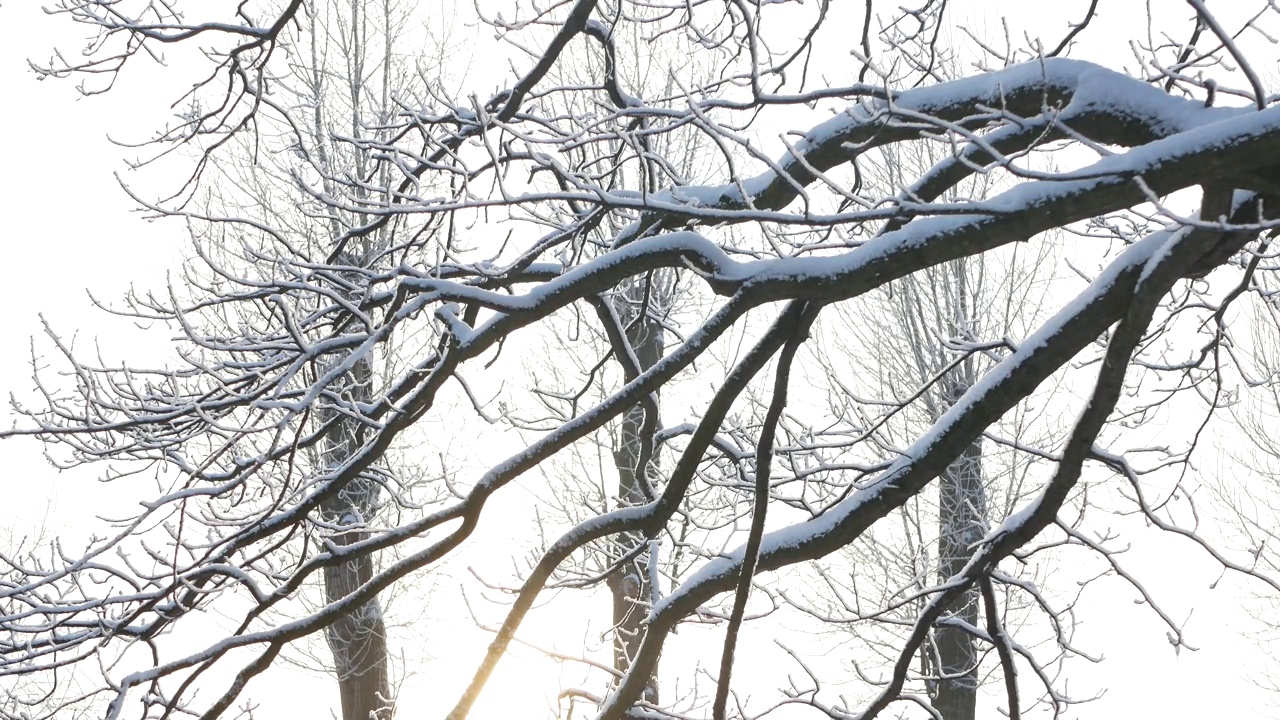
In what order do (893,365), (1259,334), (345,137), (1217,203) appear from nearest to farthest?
(1217,203) < (345,137) < (893,365) < (1259,334)

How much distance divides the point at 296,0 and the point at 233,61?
56 centimetres

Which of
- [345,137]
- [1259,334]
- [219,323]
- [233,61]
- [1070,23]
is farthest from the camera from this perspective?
[1259,334]

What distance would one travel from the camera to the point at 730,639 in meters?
3.03

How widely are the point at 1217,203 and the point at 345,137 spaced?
296 centimetres

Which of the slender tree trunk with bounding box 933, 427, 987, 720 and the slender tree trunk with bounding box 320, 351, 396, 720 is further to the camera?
the slender tree trunk with bounding box 320, 351, 396, 720

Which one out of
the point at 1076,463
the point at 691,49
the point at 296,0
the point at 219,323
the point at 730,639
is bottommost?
the point at 730,639

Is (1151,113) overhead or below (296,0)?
below

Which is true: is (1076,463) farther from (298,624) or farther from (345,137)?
(345,137)

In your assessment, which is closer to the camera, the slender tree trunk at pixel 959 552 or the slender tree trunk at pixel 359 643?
the slender tree trunk at pixel 959 552

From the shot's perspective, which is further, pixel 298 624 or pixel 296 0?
pixel 296 0

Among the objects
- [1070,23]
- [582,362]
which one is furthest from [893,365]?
[1070,23]

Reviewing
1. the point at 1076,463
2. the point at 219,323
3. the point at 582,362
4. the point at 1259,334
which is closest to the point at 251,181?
the point at 219,323

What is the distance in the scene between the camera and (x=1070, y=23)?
3770 mm

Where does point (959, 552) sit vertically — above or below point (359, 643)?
above
